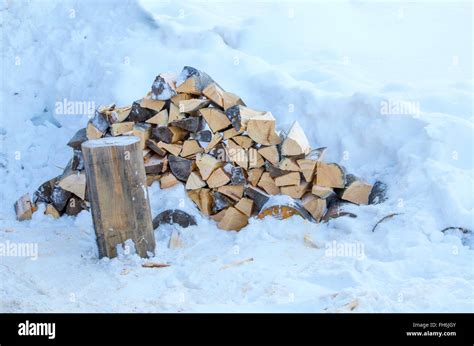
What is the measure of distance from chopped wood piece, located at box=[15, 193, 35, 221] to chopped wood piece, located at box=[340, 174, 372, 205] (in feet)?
8.17

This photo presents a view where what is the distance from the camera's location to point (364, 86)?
6926 mm

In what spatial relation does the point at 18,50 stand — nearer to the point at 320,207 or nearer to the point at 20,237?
the point at 20,237

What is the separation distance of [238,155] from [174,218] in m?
0.68

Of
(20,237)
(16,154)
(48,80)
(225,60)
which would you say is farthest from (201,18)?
(20,237)

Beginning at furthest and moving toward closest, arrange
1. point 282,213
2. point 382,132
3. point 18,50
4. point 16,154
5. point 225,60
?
1. point 18,50
2. point 225,60
3. point 16,154
4. point 382,132
5. point 282,213

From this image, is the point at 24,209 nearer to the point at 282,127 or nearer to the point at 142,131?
the point at 142,131

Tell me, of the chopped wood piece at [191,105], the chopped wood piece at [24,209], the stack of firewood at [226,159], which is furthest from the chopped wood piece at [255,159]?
the chopped wood piece at [24,209]

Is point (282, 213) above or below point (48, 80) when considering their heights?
below

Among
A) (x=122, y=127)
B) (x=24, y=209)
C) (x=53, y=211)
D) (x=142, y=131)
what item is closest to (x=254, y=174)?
(x=142, y=131)

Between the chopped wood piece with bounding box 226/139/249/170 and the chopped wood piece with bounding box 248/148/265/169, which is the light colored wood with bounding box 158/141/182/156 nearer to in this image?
the chopped wood piece with bounding box 226/139/249/170

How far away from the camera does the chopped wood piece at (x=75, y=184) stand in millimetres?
5680

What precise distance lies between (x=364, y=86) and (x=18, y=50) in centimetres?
378

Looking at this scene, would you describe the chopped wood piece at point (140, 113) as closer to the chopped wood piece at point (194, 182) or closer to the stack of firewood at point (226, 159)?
the stack of firewood at point (226, 159)

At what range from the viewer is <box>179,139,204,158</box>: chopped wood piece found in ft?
18.2
